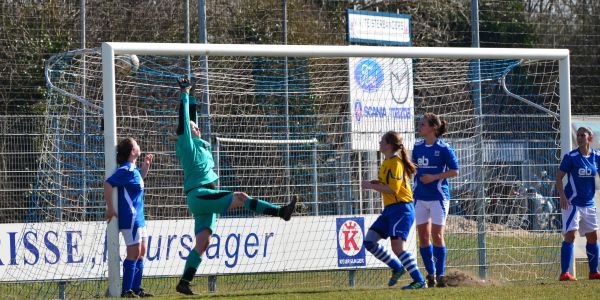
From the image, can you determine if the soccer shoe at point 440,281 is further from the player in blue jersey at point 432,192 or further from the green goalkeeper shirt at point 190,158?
the green goalkeeper shirt at point 190,158

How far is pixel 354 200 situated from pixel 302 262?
107 cm

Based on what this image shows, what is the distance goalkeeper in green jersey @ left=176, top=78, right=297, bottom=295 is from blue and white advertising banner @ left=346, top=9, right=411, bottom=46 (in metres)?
5.97

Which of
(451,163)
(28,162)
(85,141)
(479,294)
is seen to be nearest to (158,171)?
(85,141)

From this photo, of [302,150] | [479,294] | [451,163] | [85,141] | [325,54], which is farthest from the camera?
[302,150]

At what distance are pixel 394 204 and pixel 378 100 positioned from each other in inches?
145

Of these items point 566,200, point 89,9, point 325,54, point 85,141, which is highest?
point 89,9

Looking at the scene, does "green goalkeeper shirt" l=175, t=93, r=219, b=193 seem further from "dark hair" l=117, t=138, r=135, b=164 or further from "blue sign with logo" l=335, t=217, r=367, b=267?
"blue sign with logo" l=335, t=217, r=367, b=267

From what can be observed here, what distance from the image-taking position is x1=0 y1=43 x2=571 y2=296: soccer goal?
1232 cm

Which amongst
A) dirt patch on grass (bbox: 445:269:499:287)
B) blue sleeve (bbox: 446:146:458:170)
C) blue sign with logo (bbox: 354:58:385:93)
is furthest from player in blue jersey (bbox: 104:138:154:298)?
blue sign with logo (bbox: 354:58:385:93)

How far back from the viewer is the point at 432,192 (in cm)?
1052

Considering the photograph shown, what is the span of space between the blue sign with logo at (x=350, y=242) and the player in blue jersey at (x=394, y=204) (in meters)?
3.08

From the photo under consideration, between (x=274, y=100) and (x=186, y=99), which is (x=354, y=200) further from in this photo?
(x=186, y=99)

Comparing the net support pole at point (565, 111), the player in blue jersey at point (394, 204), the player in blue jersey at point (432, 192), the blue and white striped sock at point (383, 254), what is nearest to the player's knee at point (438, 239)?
the player in blue jersey at point (432, 192)

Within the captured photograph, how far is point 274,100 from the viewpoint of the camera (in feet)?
43.5
